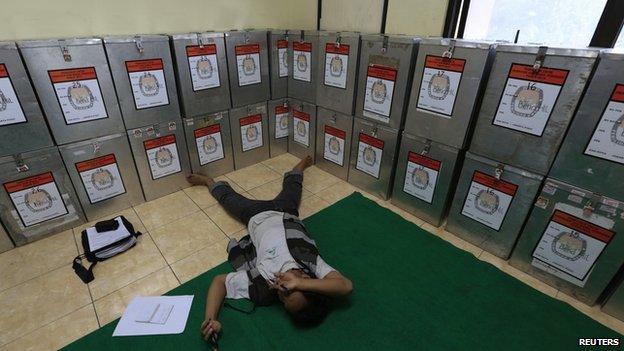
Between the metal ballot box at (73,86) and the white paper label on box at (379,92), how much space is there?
1.83 m

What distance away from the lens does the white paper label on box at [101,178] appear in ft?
7.24

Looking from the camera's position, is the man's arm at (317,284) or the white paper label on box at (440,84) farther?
the white paper label on box at (440,84)

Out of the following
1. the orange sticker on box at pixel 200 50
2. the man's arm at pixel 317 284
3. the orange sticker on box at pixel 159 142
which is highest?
the orange sticker on box at pixel 200 50

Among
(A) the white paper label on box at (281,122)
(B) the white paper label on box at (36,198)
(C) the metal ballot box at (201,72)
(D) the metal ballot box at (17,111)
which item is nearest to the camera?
(D) the metal ballot box at (17,111)

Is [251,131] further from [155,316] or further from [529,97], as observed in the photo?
[529,97]

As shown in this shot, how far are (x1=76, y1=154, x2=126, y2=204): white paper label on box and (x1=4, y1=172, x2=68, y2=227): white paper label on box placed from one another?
17 cm

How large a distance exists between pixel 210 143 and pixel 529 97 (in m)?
2.38

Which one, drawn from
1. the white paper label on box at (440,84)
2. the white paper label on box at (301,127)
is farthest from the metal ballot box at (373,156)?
the white paper label on box at (301,127)

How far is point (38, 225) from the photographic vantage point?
212cm

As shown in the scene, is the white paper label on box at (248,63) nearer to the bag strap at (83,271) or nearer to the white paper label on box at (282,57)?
the white paper label on box at (282,57)

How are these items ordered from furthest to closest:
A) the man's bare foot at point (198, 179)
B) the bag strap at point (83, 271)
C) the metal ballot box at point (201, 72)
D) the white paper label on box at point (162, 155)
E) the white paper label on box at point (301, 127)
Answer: the white paper label on box at point (301, 127) < the man's bare foot at point (198, 179) < the white paper label on box at point (162, 155) < the metal ballot box at point (201, 72) < the bag strap at point (83, 271)

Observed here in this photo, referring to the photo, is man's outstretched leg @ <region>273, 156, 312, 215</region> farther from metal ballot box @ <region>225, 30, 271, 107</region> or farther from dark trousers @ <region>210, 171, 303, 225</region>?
metal ballot box @ <region>225, 30, 271, 107</region>

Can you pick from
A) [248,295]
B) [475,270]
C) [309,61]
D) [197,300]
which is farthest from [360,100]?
[197,300]

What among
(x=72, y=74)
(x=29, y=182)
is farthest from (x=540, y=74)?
(x=29, y=182)
